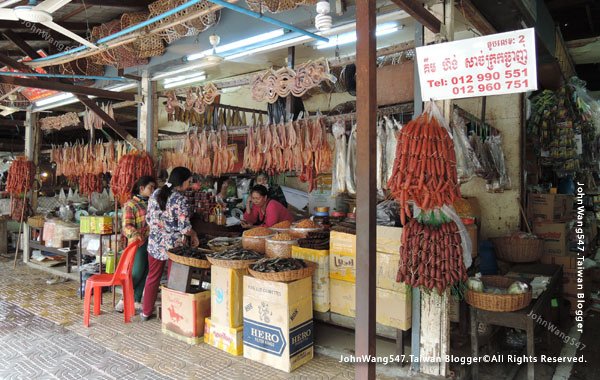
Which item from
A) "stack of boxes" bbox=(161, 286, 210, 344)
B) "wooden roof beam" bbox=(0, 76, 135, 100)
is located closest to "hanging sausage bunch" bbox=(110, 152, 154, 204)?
"wooden roof beam" bbox=(0, 76, 135, 100)

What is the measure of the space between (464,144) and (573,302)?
3690mm

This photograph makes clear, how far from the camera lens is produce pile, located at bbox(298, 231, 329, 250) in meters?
4.23

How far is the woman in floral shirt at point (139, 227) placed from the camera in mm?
5170

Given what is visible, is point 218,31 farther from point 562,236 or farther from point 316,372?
point 562,236

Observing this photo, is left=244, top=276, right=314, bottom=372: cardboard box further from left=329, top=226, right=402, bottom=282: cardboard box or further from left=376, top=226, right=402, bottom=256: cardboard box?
left=376, top=226, right=402, bottom=256: cardboard box

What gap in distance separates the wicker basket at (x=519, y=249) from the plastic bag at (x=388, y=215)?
7.24ft

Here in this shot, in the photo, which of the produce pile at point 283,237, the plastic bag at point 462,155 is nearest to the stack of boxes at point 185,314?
the produce pile at point 283,237

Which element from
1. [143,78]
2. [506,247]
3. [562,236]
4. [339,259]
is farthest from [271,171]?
[562,236]

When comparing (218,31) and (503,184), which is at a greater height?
(218,31)

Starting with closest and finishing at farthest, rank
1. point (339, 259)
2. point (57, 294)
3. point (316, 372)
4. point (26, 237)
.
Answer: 1. point (316, 372)
2. point (339, 259)
3. point (57, 294)
4. point (26, 237)

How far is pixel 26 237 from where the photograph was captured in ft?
28.2

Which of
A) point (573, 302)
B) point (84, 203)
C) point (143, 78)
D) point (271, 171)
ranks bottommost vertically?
point (573, 302)

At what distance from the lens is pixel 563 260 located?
580cm

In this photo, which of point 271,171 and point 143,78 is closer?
point 271,171
